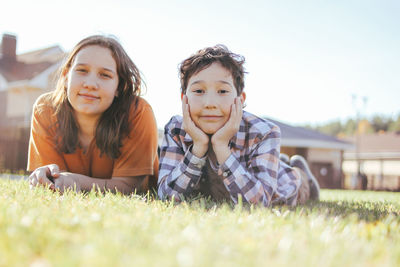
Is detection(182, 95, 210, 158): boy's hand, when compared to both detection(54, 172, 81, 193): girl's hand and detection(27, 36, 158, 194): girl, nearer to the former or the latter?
detection(27, 36, 158, 194): girl

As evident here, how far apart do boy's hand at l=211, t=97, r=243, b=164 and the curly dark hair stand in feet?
1.41

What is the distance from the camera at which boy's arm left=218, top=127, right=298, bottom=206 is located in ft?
9.64

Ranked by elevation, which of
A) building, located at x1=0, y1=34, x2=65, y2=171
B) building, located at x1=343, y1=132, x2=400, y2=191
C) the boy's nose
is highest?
building, located at x1=0, y1=34, x2=65, y2=171

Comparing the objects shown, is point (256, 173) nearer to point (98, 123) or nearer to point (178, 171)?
point (178, 171)

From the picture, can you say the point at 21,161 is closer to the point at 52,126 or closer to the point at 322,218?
the point at 52,126

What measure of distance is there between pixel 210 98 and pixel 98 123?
55.6 inches

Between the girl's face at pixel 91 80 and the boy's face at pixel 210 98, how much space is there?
93 cm

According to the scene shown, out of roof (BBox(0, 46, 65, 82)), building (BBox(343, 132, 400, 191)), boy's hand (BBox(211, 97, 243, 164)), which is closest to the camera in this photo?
boy's hand (BBox(211, 97, 243, 164))

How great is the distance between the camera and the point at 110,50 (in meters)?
3.75

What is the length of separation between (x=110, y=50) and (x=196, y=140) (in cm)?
142

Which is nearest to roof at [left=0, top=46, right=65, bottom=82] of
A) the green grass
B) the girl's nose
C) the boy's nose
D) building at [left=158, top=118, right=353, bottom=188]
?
building at [left=158, top=118, right=353, bottom=188]

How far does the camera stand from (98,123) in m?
3.87

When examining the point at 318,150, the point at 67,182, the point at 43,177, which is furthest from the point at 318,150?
the point at 43,177

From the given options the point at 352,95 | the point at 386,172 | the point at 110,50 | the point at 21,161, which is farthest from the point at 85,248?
the point at 352,95
